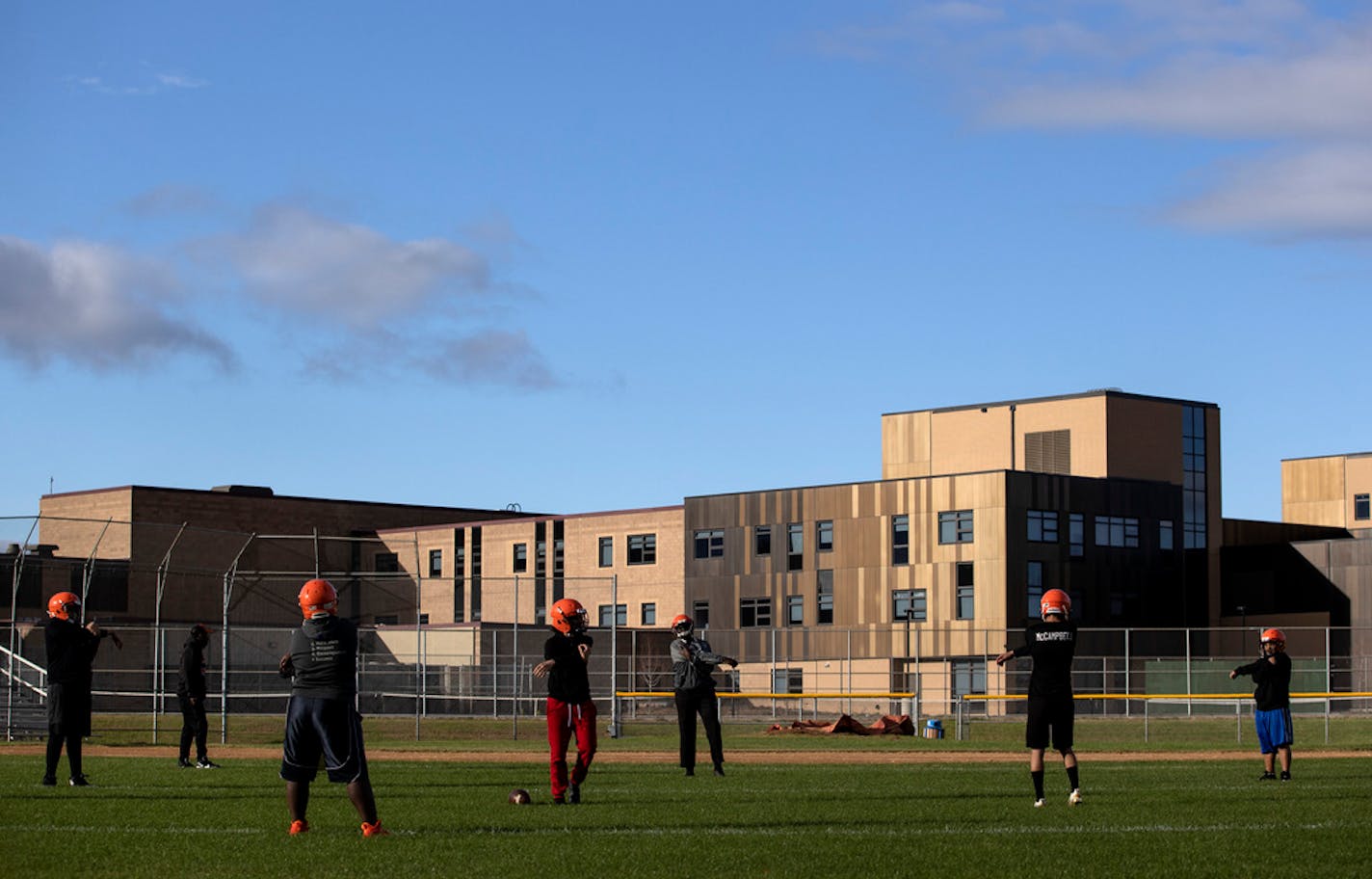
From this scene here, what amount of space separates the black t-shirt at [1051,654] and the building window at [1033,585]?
187 feet

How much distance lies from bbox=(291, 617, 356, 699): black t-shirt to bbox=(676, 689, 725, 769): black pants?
8.69m

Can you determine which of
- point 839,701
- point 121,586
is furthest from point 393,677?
point 839,701

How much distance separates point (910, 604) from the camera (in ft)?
246

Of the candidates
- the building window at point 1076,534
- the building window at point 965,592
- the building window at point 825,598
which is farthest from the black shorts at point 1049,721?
the building window at point 825,598

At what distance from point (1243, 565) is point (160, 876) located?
244 ft

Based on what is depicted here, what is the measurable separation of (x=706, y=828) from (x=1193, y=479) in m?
71.1

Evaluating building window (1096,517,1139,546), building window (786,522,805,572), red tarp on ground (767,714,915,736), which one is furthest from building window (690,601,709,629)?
red tarp on ground (767,714,915,736)

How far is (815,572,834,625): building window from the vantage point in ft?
256

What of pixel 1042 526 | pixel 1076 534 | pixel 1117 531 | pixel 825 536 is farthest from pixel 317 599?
pixel 1117 531

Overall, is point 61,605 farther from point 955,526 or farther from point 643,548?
point 643,548

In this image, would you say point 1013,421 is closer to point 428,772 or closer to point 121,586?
point 121,586

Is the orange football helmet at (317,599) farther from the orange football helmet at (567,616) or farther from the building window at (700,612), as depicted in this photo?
the building window at (700,612)

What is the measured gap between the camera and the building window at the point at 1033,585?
72.8 m

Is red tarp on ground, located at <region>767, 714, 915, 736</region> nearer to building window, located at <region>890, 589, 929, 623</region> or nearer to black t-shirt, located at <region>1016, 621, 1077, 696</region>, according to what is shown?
black t-shirt, located at <region>1016, 621, 1077, 696</region>
